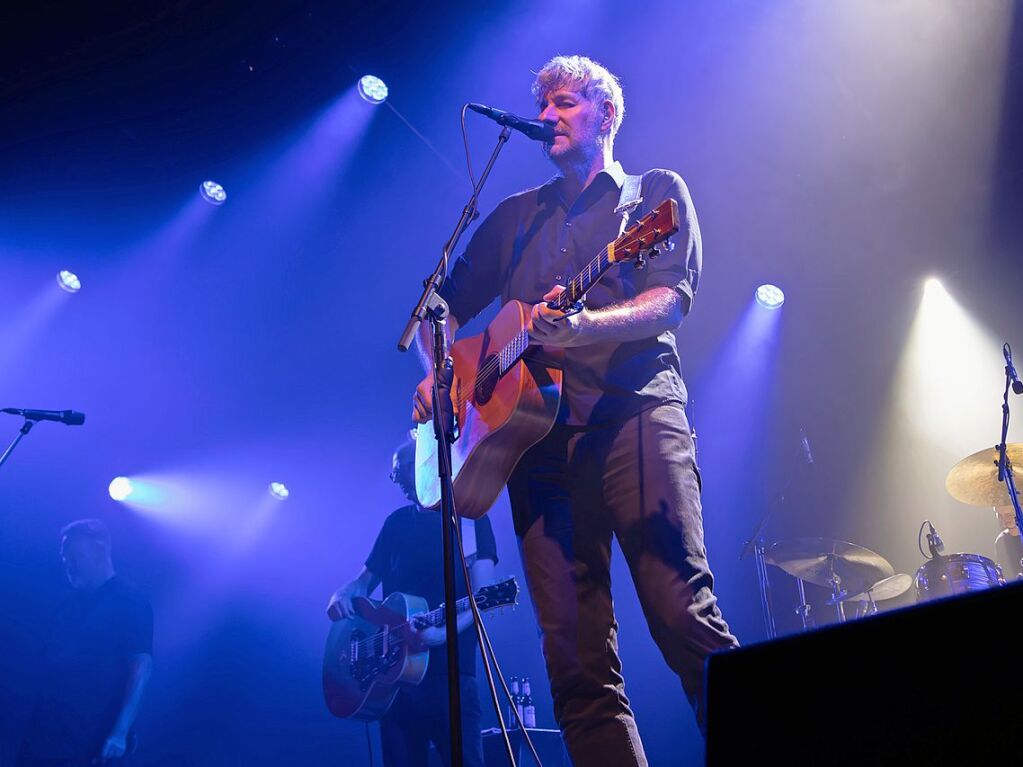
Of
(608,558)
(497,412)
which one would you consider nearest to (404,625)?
(497,412)

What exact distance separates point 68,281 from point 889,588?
868 cm

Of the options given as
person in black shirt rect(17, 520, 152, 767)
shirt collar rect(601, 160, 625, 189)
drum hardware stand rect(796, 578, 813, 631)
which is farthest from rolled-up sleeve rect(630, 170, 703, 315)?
drum hardware stand rect(796, 578, 813, 631)

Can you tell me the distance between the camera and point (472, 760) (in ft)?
14.5

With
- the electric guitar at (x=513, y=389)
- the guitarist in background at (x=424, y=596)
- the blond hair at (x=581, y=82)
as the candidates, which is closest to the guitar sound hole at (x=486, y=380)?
the electric guitar at (x=513, y=389)

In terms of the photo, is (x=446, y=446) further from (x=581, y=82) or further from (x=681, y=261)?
(x=581, y=82)

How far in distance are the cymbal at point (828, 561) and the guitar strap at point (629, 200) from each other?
13.5 ft

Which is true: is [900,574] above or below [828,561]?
below

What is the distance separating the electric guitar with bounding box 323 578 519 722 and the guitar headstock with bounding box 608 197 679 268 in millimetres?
2562

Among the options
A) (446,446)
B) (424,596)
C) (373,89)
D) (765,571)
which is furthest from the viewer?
(373,89)

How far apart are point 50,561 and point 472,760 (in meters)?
5.47

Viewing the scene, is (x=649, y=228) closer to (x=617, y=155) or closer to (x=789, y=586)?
(x=617, y=155)

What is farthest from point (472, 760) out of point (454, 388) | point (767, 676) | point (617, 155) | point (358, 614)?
point (617, 155)

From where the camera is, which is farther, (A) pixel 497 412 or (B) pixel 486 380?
(B) pixel 486 380

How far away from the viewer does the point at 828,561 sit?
6.46 metres
